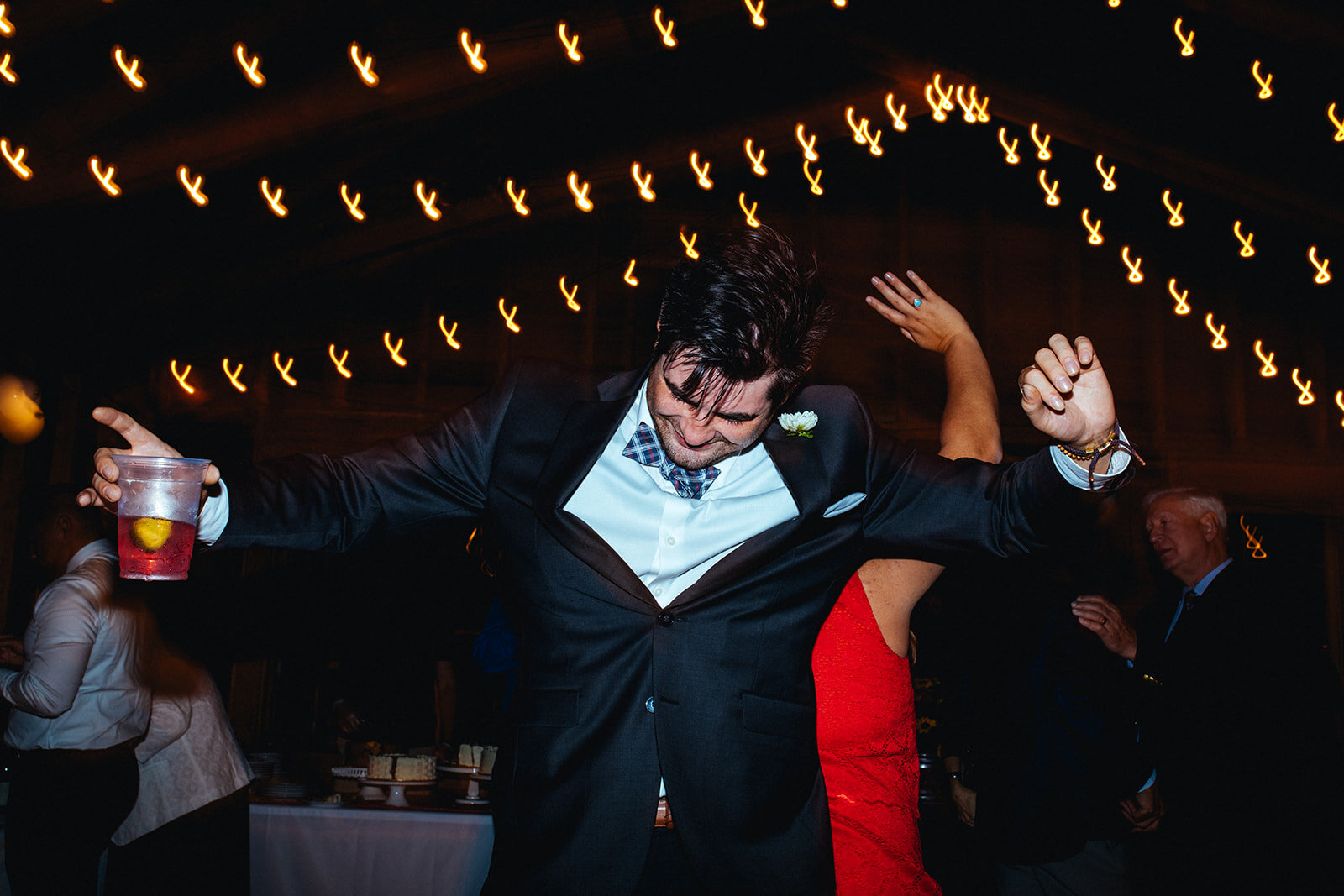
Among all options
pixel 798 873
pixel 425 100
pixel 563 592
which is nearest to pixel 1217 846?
pixel 798 873

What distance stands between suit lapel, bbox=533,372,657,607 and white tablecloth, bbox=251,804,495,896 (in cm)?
192

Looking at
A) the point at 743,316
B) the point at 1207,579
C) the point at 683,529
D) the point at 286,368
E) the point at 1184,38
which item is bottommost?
the point at 1207,579

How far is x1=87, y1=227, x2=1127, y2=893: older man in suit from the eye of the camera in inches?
57.6

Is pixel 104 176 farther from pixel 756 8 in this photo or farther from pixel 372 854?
pixel 756 8

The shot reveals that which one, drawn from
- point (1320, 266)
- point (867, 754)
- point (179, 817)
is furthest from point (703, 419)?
point (1320, 266)

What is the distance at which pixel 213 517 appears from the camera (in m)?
1.37

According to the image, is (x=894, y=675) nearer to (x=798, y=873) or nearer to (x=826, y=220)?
(x=798, y=873)

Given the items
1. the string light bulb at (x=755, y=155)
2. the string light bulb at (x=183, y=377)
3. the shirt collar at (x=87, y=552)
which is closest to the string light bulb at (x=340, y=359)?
the string light bulb at (x=183, y=377)

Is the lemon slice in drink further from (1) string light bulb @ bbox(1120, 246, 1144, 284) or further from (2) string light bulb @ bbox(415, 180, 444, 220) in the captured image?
(1) string light bulb @ bbox(1120, 246, 1144, 284)

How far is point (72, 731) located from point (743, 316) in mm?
2680

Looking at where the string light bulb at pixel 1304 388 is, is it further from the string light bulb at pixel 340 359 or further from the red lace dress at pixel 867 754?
the string light bulb at pixel 340 359

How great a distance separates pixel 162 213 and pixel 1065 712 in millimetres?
5930

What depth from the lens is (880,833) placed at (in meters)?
1.72

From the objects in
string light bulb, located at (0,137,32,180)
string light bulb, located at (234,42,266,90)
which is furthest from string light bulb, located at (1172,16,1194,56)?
string light bulb, located at (0,137,32,180)
